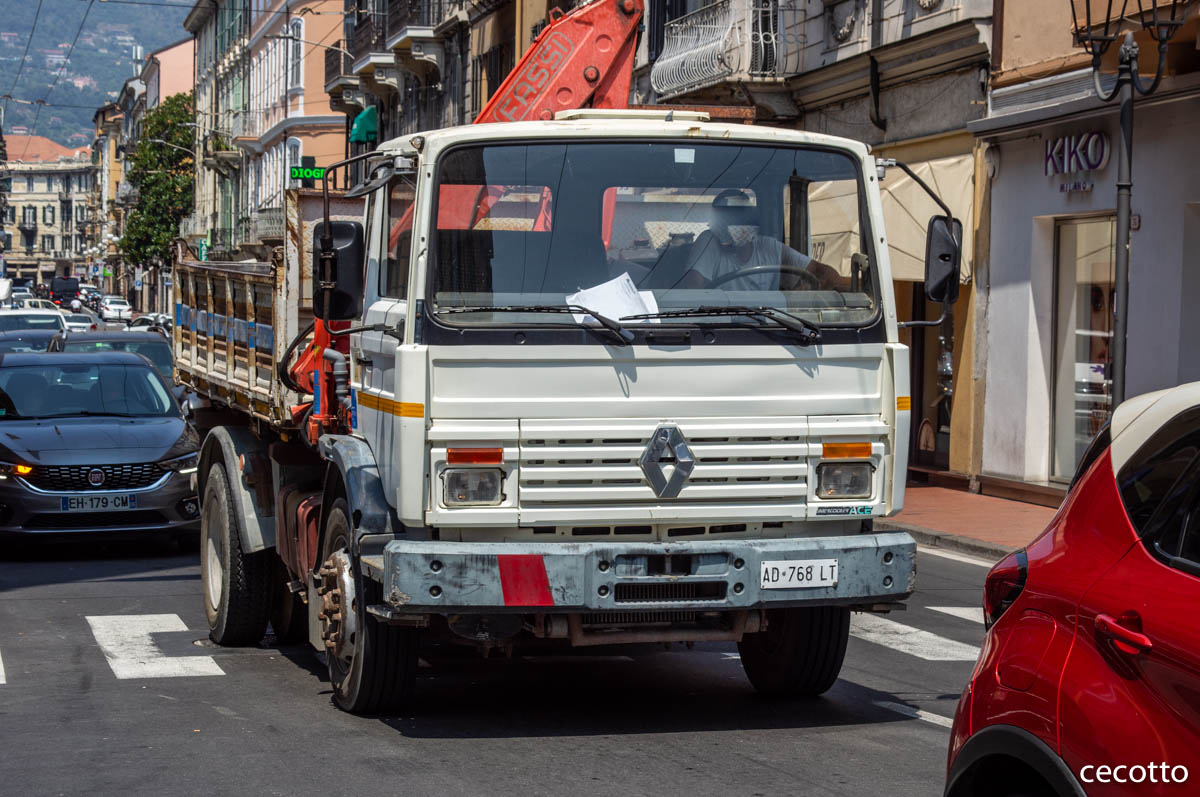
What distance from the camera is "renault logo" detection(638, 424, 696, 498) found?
6.95 metres

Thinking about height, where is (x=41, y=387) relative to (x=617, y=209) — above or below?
below

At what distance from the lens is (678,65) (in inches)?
1021

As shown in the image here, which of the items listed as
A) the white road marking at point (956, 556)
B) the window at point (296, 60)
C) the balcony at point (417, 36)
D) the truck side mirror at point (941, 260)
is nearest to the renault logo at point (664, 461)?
the truck side mirror at point (941, 260)

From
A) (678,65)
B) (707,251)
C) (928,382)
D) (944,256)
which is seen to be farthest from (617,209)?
(678,65)

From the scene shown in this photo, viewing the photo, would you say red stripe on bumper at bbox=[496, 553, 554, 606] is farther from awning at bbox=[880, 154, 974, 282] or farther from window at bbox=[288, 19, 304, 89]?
window at bbox=[288, 19, 304, 89]

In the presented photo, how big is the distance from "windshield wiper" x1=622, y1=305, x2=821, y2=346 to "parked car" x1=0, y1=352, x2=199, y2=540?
7447 millimetres

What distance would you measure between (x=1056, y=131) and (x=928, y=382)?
14.0 feet

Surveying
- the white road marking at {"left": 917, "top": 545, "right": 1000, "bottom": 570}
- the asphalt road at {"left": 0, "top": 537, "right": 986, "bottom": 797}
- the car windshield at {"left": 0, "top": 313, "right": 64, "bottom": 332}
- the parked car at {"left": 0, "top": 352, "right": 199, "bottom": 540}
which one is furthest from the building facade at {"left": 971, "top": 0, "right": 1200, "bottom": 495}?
the car windshield at {"left": 0, "top": 313, "right": 64, "bottom": 332}

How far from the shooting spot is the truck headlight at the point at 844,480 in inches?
283

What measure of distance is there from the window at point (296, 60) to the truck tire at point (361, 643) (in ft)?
175

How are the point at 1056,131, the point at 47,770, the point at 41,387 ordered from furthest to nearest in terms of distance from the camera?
the point at 1056,131
the point at 41,387
the point at 47,770

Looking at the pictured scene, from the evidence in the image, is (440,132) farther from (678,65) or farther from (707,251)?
(678,65)

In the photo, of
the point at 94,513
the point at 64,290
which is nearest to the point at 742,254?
the point at 94,513
